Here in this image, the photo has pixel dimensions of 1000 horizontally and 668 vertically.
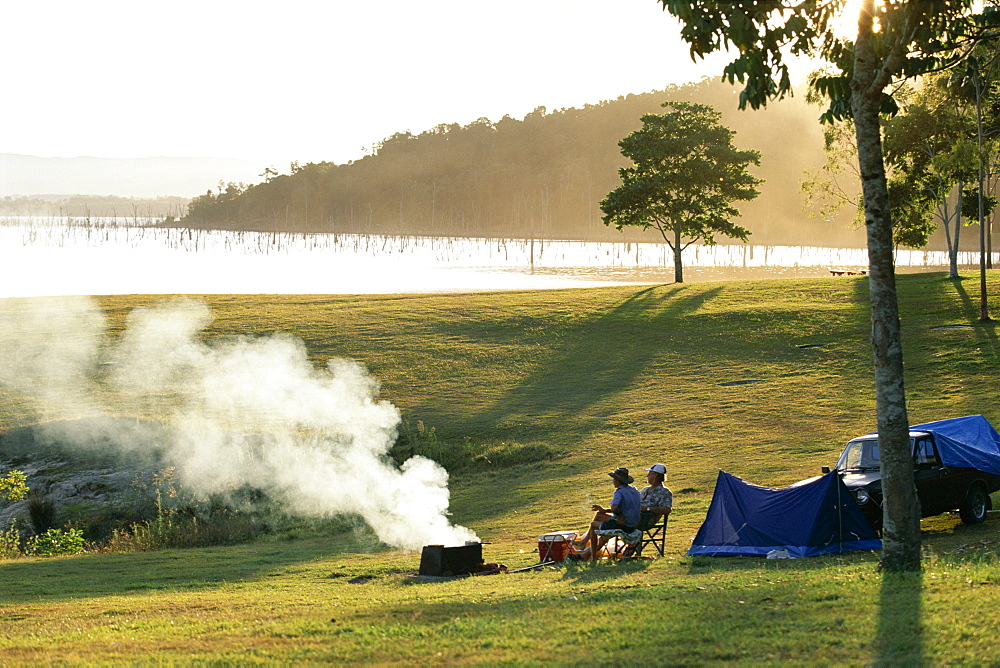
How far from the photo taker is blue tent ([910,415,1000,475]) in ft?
57.5

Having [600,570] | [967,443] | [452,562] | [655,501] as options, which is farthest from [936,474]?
[452,562]

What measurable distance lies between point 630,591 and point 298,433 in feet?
62.6

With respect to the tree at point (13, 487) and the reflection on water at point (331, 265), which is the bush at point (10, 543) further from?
the reflection on water at point (331, 265)

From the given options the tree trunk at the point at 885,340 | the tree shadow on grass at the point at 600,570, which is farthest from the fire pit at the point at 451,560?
the tree trunk at the point at 885,340

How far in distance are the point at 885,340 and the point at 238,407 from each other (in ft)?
82.3

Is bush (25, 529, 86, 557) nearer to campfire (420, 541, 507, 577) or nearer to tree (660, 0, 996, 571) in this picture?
campfire (420, 541, 507, 577)

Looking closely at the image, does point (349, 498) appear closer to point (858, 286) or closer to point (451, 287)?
point (858, 286)

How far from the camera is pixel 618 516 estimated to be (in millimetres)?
15094

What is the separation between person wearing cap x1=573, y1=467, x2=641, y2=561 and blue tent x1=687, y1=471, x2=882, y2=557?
3.93 ft

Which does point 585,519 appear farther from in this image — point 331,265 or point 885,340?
point 331,265

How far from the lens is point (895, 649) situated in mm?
8578

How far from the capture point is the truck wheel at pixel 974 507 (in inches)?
680

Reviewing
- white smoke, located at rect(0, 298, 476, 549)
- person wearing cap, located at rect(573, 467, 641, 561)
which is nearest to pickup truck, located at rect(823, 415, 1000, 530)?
person wearing cap, located at rect(573, 467, 641, 561)

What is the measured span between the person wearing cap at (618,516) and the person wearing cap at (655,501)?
0.33 metres
